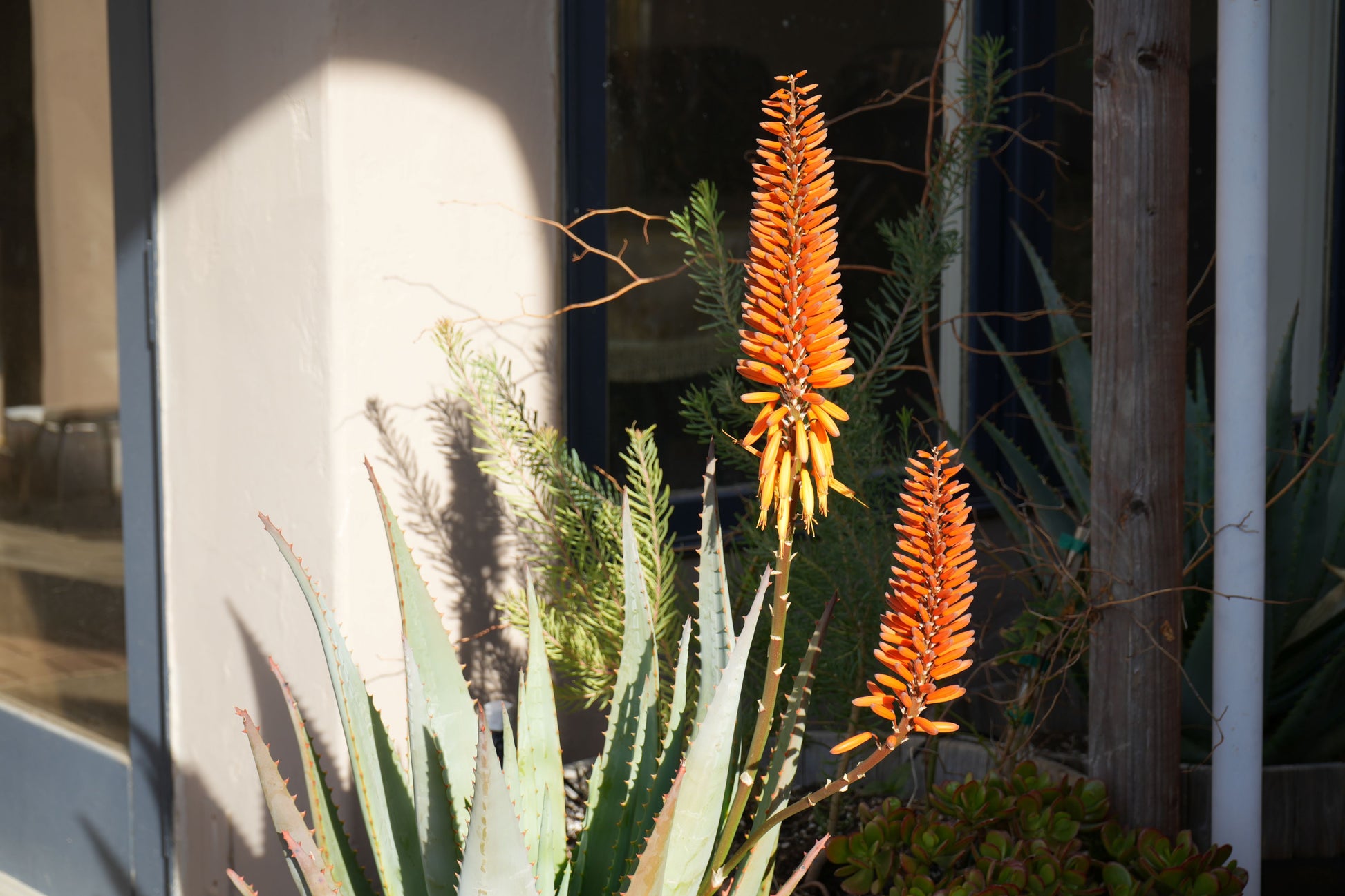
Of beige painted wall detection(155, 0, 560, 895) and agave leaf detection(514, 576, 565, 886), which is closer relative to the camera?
agave leaf detection(514, 576, 565, 886)

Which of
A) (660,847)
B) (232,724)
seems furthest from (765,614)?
(232,724)

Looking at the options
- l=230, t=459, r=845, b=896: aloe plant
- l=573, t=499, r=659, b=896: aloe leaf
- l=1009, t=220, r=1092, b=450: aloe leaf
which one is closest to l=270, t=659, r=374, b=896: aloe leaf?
l=230, t=459, r=845, b=896: aloe plant

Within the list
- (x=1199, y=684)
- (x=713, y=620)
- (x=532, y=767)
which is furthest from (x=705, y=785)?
(x=1199, y=684)

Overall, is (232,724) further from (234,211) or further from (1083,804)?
(1083,804)

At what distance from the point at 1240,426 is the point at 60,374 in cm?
185

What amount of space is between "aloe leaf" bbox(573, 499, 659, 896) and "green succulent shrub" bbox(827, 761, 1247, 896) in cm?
31

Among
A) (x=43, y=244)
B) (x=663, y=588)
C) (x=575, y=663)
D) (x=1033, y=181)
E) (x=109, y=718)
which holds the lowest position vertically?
(x=109, y=718)

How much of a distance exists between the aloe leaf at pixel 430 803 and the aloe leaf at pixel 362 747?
5 cm

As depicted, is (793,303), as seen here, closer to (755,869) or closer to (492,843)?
(492,843)

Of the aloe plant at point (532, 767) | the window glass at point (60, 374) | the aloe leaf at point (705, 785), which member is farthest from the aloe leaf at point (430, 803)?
the window glass at point (60, 374)

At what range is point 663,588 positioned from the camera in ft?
5.03

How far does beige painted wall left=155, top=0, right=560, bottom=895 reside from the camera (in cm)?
158

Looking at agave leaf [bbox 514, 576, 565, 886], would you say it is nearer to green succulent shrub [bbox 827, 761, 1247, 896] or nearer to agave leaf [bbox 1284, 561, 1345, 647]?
green succulent shrub [bbox 827, 761, 1247, 896]

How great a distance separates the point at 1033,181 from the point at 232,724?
2.00 meters
